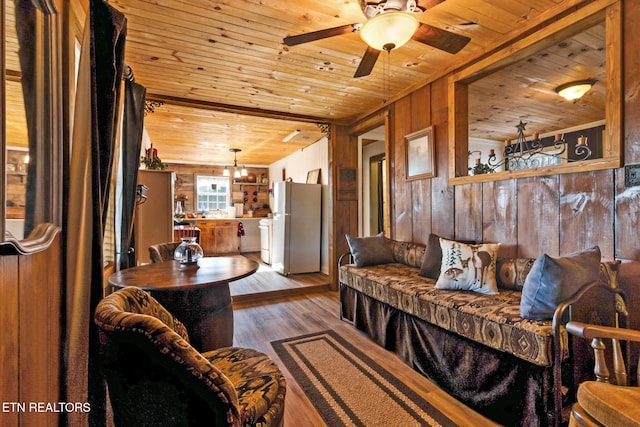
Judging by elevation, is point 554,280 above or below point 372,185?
below

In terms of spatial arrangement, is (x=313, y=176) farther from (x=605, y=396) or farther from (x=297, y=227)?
(x=605, y=396)

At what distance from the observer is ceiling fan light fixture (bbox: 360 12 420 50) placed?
1.58 metres

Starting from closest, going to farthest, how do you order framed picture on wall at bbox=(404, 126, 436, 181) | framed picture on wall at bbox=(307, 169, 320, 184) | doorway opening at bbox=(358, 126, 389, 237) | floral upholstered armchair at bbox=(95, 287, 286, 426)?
floral upholstered armchair at bbox=(95, 287, 286, 426)
framed picture on wall at bbox=(404, 126, 436, 181)
doorway opening at bbox=(358, 126, 389, 237)
framed picture on wall at bbox=(307, 169, 320, 184)

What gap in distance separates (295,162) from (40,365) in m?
5.81

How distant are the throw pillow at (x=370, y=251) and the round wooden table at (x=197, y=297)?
143 cm

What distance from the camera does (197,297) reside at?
1771 mm

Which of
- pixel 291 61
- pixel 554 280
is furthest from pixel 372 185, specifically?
pixel 554 280

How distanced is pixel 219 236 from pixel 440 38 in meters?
6.55

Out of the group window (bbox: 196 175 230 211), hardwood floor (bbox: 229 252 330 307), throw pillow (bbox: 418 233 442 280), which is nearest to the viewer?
throw pillow (bbox: 418 233 442 280)

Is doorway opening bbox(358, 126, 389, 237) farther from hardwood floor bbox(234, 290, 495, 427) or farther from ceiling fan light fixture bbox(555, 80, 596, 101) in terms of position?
ceiling fan light fixture bbox(555, 80, 596, 101)

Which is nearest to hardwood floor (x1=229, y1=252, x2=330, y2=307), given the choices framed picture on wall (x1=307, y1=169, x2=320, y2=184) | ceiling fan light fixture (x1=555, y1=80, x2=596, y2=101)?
framed picture on wall (x1=307, y1=169, x2=320, y2=184)

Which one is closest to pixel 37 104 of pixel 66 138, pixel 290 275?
pixel 66 138

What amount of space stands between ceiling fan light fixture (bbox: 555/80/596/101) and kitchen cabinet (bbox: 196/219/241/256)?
6619 mm

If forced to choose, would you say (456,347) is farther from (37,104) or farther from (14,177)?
(37,104)
